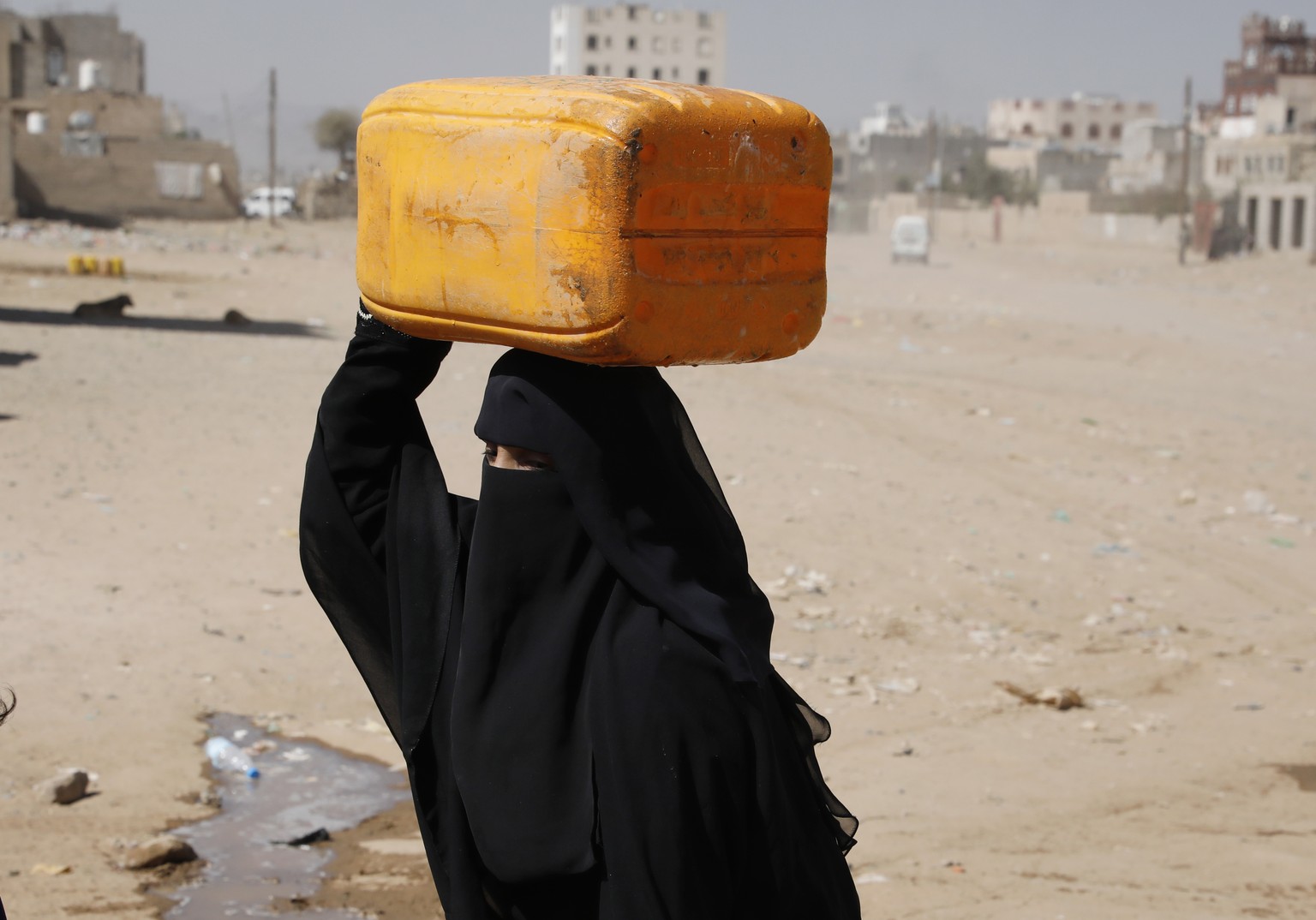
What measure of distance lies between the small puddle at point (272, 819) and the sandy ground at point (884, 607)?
115mm

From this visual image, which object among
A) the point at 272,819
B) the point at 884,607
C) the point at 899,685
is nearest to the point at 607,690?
the point at 272,819

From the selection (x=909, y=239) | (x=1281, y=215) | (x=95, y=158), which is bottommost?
(x=909, y=239)

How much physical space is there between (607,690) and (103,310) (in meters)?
14.0

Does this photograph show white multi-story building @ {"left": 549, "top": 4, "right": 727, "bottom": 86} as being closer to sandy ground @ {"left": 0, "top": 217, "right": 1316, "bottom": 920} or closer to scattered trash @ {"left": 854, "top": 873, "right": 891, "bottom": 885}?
sandy ground @ {"left": 0, "top": 217, "right": 1316, "bottom": 920}

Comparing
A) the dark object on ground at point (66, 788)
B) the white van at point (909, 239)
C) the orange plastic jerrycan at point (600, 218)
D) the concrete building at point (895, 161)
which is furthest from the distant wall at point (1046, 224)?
the orange plastic jerrycan at point (600, 218)

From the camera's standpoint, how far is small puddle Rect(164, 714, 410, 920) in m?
3.62

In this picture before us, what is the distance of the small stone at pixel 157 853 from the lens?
3.71 metres

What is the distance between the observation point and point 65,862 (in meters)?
3.68

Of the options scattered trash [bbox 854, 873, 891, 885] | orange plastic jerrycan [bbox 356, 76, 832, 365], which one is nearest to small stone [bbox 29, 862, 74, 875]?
scattered trash [bbox 854, 873, 891, 885]

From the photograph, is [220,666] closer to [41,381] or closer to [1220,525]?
[41,381]

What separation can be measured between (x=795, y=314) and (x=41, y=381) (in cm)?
890

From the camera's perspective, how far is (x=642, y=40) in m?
102

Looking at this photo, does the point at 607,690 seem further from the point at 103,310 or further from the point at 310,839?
the point at 103,310

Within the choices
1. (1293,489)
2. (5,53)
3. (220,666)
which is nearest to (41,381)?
(220,666)
